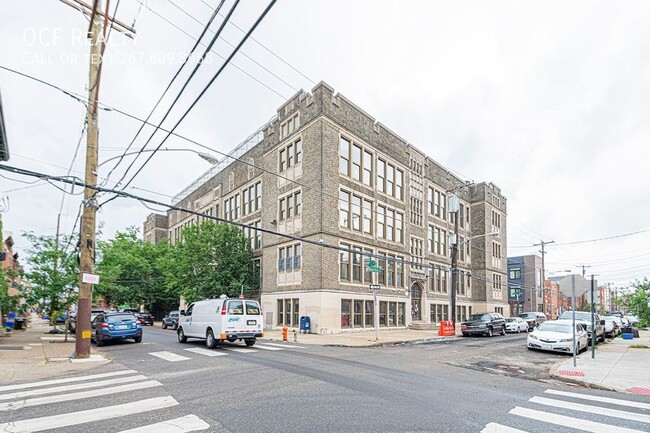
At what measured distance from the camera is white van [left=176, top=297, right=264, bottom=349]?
17.0m

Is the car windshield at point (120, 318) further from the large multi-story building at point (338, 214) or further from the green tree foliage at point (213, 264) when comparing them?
the green tree foliage at point (213, 264)

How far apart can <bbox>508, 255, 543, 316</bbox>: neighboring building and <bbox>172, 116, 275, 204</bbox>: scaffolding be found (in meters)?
46.6

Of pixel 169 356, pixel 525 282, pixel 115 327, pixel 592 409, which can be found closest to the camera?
pixel 592 409

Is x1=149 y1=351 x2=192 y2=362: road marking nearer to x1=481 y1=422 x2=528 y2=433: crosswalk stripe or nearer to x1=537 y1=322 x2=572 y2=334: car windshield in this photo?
x1=481 y1=422 x2=528 y2=433: crosswalk stripe

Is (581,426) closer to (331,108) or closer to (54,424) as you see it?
(54,424)

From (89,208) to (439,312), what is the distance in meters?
32.9

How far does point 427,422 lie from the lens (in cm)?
636

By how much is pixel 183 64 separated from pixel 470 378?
33.9 feet

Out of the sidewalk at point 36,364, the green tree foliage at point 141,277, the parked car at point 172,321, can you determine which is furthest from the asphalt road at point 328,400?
the green tree foliage at point 141,277

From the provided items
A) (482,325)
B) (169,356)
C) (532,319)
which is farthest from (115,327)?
(532,319)

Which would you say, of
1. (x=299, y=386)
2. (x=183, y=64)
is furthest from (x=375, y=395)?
(x=183, y=64)

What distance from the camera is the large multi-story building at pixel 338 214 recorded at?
2794cm

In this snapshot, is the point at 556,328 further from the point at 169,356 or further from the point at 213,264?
the point at 213,264

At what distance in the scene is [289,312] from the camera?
30.0m
